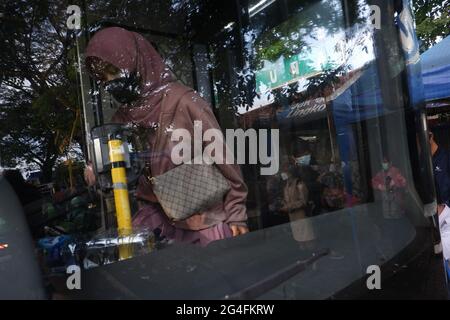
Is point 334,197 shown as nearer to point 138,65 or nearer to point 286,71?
point 286,71

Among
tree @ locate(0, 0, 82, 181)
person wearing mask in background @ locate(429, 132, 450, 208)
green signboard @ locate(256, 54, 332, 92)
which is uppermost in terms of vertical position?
green signboard @ locate(256, 54, 332, 92)

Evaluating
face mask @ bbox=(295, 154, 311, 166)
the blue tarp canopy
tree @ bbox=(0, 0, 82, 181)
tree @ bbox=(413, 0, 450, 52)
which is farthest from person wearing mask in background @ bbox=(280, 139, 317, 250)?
tree @ bbox=(413, 0, 450, 52)

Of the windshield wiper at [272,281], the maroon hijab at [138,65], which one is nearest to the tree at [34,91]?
the maroon hijab at [138,65]

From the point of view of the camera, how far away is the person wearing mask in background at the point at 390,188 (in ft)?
5.57

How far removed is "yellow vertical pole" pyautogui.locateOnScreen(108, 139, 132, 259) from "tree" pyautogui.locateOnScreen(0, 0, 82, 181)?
11cm

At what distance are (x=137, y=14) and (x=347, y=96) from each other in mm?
1025

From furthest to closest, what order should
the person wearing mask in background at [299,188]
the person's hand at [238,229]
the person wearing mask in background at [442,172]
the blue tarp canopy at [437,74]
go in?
the blue tarp canopy at [437,74]
the person wearing mask in background at [442,172]
the person wearing mask in background at [299,188]
the person's hand at [238,229]

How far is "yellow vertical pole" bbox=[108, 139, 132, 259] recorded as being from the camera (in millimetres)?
1213

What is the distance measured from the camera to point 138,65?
59.9 inches

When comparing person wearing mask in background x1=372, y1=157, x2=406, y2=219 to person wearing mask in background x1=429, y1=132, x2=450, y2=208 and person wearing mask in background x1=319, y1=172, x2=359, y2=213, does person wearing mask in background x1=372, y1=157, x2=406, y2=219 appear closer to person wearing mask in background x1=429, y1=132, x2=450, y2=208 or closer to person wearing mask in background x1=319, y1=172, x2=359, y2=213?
person wearing mask in background x1=319, y1=172, x2=359, y2=213

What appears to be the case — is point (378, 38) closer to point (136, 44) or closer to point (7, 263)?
point (136, 44)

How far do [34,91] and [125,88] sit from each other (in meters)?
0.44

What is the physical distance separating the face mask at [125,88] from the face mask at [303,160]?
77 cm

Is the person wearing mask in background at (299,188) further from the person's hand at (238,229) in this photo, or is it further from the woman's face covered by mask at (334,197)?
the person's hand at (238,229)
